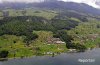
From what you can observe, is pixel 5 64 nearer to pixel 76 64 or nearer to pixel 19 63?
pixel 19 63

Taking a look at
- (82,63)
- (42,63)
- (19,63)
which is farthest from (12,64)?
(82,63)

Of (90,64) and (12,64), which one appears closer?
(90,64)

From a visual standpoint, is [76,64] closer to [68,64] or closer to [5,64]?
[68,64]

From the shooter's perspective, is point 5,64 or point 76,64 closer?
point 76,64

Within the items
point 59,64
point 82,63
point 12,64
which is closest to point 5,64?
point 12,64

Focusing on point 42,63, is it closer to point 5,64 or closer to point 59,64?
point 59,64

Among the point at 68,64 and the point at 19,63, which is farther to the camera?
the point at 19,63

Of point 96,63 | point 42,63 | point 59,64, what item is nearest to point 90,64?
point 96,63
